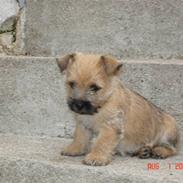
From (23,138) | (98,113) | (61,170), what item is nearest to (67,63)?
(98,113)

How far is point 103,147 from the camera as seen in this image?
410cm

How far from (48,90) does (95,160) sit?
1.25 m

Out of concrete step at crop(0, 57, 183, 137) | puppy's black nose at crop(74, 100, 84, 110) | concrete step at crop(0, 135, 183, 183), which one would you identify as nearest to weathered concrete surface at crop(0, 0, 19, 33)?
concrete step at crop(0, 57, 183, 137)

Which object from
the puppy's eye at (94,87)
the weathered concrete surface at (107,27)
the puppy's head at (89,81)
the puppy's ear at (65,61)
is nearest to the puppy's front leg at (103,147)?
the puppy's head at (89,81)

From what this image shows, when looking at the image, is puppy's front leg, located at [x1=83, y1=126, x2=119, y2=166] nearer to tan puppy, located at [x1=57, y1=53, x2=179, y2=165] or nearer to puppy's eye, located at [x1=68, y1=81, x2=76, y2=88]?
tan puppy, located at [x1=57, y1=53, x2=179, y2=165]

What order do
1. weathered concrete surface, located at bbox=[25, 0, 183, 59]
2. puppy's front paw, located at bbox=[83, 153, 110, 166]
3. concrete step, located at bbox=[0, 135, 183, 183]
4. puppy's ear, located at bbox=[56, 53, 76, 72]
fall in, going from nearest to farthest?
concrete step, located at bbox=[0, 135, 183, 183]
puppy's front paw, located at bbox=[83, 153, 110, 166]
puppy's ear, located at bbox=[56, 53, 76, 72]
weathered concrete surface, located at bbox=[25, 0, 183, 59]

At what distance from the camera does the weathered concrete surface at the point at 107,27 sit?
Answer: 5.17 m

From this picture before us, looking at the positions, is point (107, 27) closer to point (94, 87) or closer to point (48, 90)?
point (48, 90)

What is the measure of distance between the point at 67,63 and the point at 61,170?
80cm

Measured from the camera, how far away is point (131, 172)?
379 centimetres

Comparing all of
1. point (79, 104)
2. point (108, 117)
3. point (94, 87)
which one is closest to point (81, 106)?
point (79, 104)

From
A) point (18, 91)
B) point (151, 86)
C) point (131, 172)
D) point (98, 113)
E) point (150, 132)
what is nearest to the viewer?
point (131, 172)

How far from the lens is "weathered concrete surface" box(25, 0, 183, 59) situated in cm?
517

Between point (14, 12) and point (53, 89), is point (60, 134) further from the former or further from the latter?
point (14, 12)
